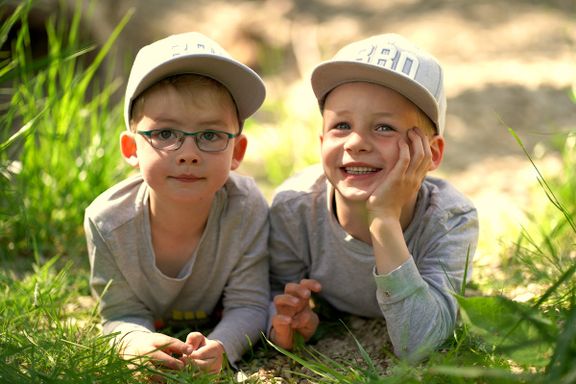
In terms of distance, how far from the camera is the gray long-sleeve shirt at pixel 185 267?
2707 millimetres

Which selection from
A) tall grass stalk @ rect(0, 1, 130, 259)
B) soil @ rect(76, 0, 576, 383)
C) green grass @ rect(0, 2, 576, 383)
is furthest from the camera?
soil @ rect(76, 0, 576, 383)

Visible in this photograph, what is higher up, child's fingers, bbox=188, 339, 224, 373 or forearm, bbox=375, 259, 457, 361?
forearm, bbox=375, 259, 457, 361

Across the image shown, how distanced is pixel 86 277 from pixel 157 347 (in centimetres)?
93

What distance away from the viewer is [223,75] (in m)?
2.60

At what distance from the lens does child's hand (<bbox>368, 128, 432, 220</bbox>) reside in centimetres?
248

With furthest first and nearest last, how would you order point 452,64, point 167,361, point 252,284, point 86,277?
1. point 452,64
2. point 86,277
3. point 252,284
4. point 167,361

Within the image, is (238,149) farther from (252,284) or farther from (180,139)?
(252,284)

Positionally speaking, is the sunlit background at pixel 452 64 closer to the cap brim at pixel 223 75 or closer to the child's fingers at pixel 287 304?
the child's fingers at pixel 287 304

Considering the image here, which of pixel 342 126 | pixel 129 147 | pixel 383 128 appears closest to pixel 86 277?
pixel 129 147

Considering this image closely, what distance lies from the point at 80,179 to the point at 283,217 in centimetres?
111

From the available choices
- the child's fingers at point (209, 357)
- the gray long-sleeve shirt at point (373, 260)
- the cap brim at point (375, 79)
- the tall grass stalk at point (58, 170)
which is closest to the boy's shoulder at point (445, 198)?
the gray long-sleeve shirt at point (373, 260)

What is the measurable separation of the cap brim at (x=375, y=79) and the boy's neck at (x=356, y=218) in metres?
0.33

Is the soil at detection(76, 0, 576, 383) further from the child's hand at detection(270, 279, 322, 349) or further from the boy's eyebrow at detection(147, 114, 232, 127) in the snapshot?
the boy's eyebrow at detection(147, 114, 232, 127)

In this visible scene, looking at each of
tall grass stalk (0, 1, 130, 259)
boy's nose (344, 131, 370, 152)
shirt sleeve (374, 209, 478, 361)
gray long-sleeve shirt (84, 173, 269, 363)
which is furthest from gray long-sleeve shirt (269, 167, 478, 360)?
tall grass stalk (0, 1, 130, 259)
